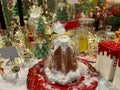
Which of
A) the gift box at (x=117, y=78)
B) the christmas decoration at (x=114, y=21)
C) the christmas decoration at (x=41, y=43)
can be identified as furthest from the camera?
the christmas decoration at (x=114, y=21)

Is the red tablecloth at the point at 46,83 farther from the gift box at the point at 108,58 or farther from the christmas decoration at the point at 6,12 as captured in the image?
the christmas decoration at the point at 6,12

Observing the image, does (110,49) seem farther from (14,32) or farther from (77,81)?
(14,32)

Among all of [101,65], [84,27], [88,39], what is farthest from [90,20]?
[101,65]

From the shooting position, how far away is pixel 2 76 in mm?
972

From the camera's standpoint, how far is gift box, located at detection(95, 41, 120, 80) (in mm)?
876

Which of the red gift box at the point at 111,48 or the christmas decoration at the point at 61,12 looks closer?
the red gift box at the point at 111,48

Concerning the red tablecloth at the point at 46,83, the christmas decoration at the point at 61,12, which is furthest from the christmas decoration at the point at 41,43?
the christmas decoration at the point at 61,12

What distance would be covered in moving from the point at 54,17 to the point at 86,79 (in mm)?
848

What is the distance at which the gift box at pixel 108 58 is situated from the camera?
2.87 ft

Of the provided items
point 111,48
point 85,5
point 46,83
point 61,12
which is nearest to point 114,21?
point 85,5

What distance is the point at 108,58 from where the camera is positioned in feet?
2.94

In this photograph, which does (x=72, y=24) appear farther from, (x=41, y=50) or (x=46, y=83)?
(x=46, y=83)

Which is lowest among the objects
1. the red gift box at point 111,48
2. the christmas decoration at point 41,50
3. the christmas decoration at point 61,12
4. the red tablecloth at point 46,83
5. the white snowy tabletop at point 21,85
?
the white snowy tabletop at point 21,85

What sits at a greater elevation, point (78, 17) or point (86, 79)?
point (78, 17)
